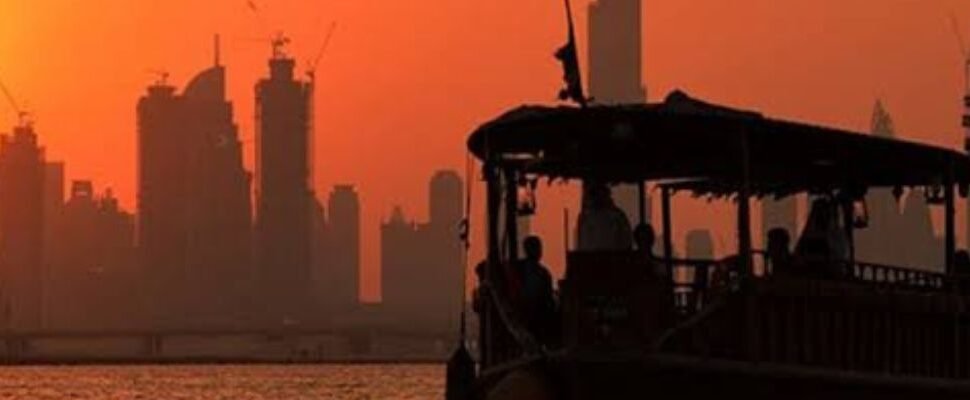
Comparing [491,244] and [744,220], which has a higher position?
[744,220]

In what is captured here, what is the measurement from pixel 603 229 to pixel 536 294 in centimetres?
152

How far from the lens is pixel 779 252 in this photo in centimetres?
2347

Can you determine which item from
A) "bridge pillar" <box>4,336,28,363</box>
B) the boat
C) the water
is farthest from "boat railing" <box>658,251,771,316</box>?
"bridge pillar" <box>4,336,28,363</box>

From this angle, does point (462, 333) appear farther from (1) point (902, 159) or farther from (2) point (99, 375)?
(2) point (99, 375)

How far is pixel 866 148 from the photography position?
24500mm

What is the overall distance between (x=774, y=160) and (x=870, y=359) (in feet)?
7.32

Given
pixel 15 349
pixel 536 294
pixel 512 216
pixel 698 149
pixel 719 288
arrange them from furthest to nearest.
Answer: pixel 15 349
pixel 512 216
pixel 698 149
pixel 536 294
pixel 719 288

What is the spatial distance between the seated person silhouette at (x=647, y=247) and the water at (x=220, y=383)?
6841cm

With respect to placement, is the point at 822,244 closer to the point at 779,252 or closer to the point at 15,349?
the point at 779,252

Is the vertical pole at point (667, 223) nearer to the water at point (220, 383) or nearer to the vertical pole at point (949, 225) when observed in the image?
the vertical pole at point (949, 225)

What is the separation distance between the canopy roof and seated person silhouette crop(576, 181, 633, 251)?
70 centimetres

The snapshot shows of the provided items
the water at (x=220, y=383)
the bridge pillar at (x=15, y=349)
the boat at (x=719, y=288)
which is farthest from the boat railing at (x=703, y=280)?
the bridge pillar at (x=15, y=349)

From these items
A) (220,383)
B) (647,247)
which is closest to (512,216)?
(647,247)

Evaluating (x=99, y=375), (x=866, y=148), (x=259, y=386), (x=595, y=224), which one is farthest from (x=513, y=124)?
(x=99, y=375)
